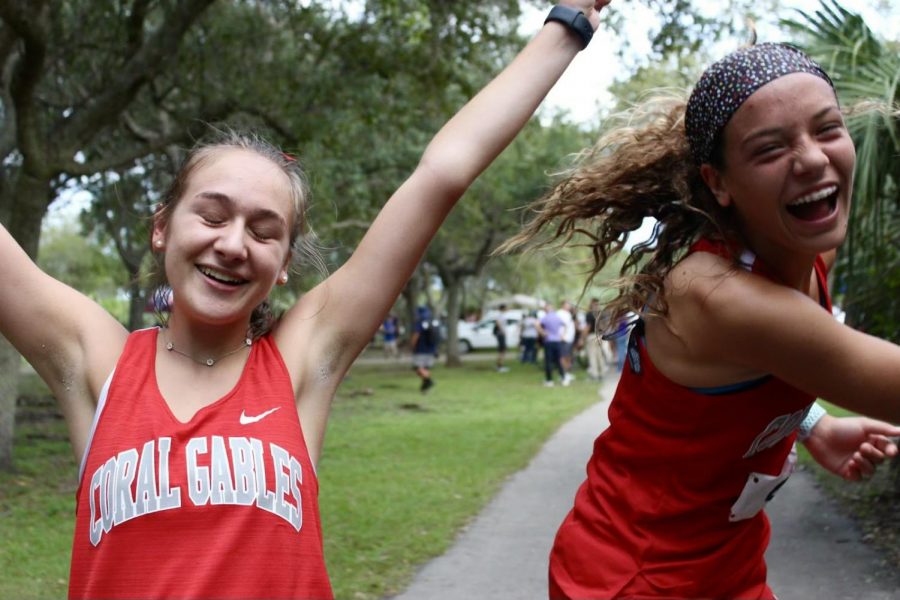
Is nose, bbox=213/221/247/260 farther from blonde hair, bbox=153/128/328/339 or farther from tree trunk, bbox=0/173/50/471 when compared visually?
tree trunk, bbox=0/173/50/471

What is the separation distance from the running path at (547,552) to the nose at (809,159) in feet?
12.6

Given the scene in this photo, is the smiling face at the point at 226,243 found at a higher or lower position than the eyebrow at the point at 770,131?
lower

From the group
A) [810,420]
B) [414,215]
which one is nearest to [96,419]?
[414,215]

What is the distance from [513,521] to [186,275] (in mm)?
5657

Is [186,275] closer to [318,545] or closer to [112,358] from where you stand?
[112,358]

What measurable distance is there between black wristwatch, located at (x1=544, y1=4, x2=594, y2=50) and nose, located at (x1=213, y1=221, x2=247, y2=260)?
0.88m

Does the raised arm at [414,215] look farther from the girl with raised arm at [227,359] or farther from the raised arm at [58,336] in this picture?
the raised arm at [58,336]

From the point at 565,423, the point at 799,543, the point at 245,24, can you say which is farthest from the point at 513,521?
the point at 245,24

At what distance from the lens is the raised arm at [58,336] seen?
1996mm

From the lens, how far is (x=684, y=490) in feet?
7.18

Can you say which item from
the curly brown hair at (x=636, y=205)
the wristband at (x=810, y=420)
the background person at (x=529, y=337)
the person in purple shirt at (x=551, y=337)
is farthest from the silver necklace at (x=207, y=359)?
the background person at (x=529, y=337)

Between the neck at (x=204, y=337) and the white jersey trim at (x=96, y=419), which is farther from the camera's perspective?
the neck at (x=204, y=337)

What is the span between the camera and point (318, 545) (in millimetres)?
1941

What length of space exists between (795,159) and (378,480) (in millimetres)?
7508
